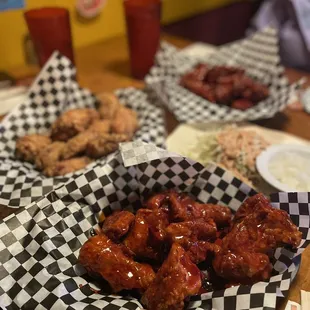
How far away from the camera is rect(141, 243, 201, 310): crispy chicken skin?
933 mm

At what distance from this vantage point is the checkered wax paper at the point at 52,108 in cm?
155

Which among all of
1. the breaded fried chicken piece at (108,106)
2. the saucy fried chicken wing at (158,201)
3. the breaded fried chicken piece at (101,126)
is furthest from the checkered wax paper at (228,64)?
the saucy fried chicken wing at (158,201)

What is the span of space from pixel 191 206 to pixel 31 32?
4.08ft

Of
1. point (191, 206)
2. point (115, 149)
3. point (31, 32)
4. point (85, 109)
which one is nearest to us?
point (191, 206)

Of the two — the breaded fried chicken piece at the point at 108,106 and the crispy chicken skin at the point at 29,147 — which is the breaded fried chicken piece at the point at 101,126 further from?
the crispy chicken skin at the point at 29,147

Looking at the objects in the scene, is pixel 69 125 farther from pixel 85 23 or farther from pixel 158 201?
pixel 85 23

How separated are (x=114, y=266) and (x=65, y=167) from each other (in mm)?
531

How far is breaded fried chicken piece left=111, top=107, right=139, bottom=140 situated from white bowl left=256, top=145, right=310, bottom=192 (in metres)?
0.51

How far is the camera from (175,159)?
1.21m

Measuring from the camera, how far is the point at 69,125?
63.3 inches

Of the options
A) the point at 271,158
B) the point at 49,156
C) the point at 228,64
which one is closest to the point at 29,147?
the point at 49,156

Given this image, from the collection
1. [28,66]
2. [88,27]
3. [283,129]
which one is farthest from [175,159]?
[88,27]

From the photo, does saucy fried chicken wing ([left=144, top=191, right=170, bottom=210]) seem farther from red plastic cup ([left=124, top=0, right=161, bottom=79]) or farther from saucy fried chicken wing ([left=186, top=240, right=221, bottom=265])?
red plastic cup ([left=124, top=0, right=161, bottom=79])

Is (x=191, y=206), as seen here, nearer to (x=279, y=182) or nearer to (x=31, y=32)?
(x=279, y=182)
